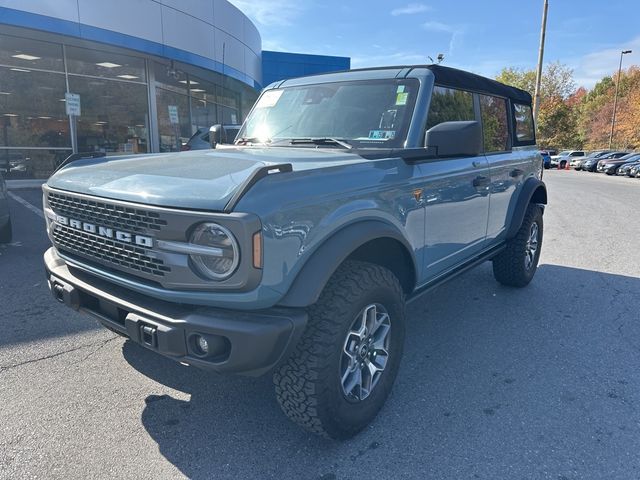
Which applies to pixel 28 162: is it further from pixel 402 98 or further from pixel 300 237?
pixel 300 237

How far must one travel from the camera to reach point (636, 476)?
7.21 ft

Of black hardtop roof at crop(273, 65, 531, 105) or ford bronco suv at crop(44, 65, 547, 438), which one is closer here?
ford bronco suv at crop(44, 65, 547, 438)

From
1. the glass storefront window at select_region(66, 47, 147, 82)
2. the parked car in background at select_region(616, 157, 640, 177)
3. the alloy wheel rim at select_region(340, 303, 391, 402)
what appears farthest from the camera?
the parked car in background at select_region(616, 157, 640, 177)

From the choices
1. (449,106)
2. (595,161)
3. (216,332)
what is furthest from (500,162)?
(595,161)

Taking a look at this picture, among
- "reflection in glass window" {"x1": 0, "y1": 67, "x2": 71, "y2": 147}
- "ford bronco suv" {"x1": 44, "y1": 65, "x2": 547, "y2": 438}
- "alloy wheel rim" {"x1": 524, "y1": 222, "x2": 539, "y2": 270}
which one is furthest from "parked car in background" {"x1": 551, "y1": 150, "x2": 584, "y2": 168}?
"ford bronco suv" {"x1": 44, "y1": 65, "x2": 547, "y2": 438}

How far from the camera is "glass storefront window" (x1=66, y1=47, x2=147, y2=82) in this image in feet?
43.6

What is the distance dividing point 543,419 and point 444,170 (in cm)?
164

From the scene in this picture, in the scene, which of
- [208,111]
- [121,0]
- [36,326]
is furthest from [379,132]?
[208,111]

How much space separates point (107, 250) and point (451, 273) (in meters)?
2.38

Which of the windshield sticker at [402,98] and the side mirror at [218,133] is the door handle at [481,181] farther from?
the side mirror at [218,133]

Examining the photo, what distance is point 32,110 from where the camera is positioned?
1280 cm

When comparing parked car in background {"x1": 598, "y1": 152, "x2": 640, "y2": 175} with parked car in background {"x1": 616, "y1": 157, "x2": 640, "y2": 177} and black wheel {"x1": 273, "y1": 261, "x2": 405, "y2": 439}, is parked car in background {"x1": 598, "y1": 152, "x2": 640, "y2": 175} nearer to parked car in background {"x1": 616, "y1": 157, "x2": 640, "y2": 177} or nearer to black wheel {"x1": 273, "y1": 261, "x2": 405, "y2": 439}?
parked car in background {"x1": 616, "y1": 157, "x2": 640, "y2": 177}

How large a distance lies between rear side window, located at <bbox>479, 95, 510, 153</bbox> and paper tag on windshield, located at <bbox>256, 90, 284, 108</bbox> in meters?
1.72

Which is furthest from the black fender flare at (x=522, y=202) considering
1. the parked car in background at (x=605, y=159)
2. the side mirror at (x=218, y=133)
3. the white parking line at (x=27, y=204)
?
the parked car in background at (x=605, y=159)
